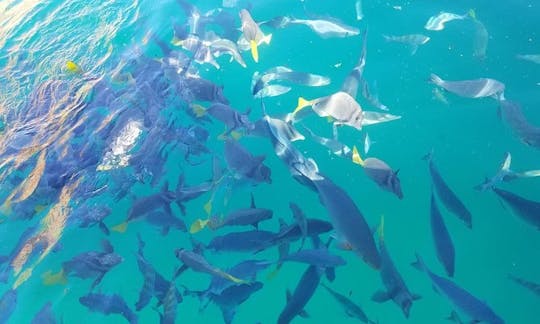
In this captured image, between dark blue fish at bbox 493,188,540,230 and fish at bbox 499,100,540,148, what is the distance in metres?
1.32

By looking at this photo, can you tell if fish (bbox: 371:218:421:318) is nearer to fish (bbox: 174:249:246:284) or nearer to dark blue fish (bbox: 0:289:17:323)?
fish (bbox: 174:249:246:284)

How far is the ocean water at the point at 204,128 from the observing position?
6051mm

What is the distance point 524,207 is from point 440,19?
550cm

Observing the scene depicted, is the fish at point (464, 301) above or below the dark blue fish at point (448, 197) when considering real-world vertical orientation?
below

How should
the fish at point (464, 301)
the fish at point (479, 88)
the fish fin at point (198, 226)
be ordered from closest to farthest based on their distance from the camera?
1. the fish at point (464, 301)
2. the fish fin at point (198, 226)
3. the fish at point (479, 88)

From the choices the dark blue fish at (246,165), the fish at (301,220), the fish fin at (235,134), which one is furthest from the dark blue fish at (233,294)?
the fish fin at (235,134)

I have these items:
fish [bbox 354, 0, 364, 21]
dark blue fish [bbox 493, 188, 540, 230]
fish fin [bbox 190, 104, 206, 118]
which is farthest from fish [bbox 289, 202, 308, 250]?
fish [bbox 354, 0, 364, 21]

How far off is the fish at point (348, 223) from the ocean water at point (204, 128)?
1.67 feet

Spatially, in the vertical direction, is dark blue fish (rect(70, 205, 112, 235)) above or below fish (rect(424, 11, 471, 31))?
above

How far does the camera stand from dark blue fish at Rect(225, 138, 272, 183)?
4328 millimetres

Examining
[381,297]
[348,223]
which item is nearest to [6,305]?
[381,297]

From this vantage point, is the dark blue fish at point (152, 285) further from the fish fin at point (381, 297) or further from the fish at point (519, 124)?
the fish at point (519, 124)

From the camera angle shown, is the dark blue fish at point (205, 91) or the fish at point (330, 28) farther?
the fish at point (330, 28)

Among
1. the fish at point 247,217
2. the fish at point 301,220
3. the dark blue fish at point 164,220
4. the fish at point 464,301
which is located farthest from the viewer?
the dark blue fish at point 164,220
